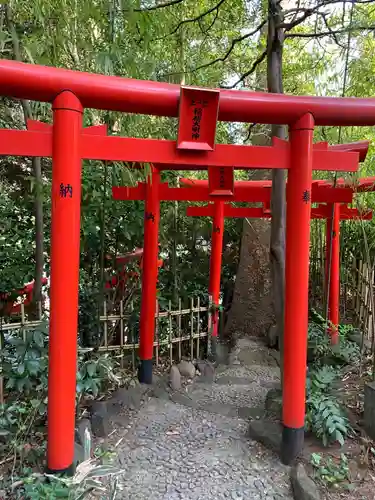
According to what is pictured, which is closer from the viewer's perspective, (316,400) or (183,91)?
(183,91)

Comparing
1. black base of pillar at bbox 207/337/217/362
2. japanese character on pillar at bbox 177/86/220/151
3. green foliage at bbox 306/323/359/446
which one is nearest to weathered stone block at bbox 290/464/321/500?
green foliage at bbox 306/323/359/446

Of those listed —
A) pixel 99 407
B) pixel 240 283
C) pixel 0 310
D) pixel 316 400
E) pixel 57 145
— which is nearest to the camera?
pixel 57 145

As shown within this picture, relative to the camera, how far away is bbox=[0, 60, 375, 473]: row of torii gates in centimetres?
230

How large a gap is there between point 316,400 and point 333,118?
6.53 ft

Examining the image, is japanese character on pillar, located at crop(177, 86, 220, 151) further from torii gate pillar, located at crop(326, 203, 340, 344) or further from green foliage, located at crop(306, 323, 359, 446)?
torii gate pillar, located at crop(326, 203, 340, 344)

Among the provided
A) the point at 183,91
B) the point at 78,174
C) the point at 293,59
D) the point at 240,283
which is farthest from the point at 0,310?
the point at 293,59

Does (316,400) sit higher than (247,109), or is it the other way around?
(247,109)

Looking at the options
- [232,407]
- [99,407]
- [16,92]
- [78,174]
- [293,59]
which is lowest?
[232,407]

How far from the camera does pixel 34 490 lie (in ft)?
6.92

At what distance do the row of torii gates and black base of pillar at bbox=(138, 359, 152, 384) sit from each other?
1.72 metres

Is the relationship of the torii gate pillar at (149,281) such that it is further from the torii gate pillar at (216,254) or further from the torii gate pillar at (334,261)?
the torii gate pillar at (334,261)

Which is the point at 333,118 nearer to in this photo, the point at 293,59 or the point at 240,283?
the point at 240,283

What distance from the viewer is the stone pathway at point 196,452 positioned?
261 cm

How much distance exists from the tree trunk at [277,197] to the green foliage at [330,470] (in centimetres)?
84
